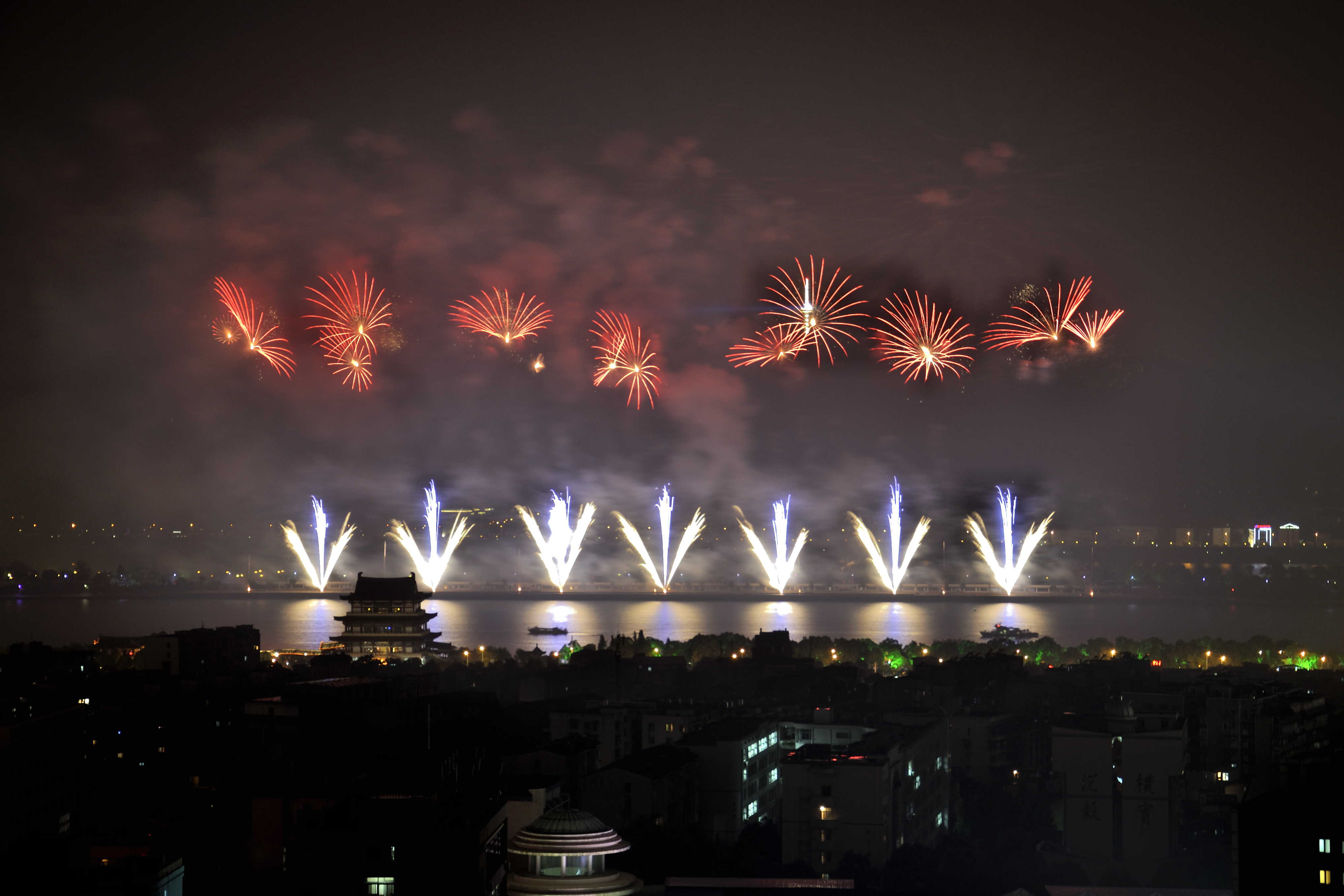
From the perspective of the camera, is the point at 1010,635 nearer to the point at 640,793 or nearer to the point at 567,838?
the point at 640,793

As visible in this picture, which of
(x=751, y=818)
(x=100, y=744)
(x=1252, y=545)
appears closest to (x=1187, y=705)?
(x=751, y=818)

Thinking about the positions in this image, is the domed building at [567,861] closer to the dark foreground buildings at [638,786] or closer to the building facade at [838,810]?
the dark foreground buildings at [638,786]

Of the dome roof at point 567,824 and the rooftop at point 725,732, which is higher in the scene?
the dome roof at point 567,824

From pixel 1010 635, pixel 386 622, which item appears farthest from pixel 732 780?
pixel 1010 635

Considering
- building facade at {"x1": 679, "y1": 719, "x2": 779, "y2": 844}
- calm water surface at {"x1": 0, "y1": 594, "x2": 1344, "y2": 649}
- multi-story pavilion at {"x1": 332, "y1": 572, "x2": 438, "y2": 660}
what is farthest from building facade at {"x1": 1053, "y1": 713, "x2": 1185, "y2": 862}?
calm water surface at {"x1": 0, "y1": 594, "x2": 1344, "y2": 649}

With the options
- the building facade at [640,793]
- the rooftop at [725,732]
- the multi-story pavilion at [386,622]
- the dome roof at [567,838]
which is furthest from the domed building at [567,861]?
the multi-story pavilion at [386,622]

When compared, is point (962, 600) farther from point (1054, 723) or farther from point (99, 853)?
point (99, 853)

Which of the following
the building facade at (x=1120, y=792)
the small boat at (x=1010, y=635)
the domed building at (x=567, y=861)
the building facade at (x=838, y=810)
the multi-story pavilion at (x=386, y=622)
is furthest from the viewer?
the small boat at (x=1010, y=635)
